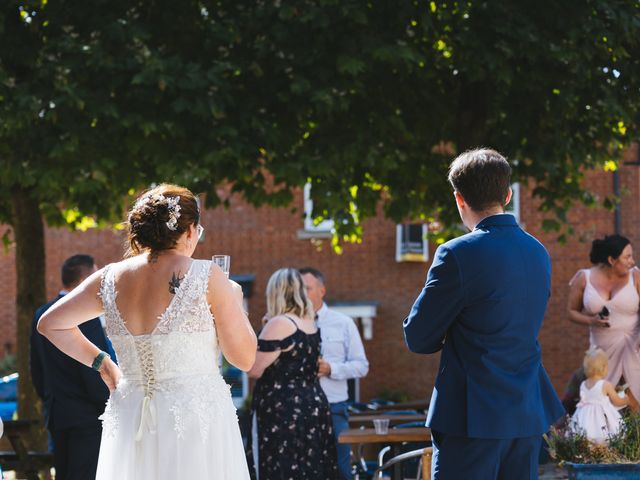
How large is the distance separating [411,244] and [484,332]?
19778 mm

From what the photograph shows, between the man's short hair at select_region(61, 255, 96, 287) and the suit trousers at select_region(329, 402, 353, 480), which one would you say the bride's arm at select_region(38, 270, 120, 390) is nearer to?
the man's short hair at select_region(61, 255, 96, 287)

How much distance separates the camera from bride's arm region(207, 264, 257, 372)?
4.29m

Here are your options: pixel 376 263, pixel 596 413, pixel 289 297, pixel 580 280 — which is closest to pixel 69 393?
pixel 289 297

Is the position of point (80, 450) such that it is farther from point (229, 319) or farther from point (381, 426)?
point (229, 319)

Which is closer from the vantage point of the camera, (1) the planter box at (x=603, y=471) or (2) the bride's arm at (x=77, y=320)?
(2) the bride's arm at (x=77, y=320)

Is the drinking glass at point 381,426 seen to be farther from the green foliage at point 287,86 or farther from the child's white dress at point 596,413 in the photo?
the green foliage at point 287,86

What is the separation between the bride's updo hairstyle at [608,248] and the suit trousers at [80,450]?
421cm

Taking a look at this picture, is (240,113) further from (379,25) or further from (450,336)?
(450,336)

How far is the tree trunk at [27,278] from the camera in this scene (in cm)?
1146

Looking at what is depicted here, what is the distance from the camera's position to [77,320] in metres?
4.48

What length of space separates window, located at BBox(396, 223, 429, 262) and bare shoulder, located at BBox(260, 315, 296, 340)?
16.8 m

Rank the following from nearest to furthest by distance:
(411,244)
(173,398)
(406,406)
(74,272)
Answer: (173,398) → (74,272) → (406,406) → (411,244)

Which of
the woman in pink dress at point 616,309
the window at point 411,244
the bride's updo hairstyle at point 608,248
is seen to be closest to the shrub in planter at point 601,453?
the woman in pink dress at point 616,309

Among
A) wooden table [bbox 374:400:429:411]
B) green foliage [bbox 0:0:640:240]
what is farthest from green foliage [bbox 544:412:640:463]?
wooden table [bbox 374:400:429:411]
